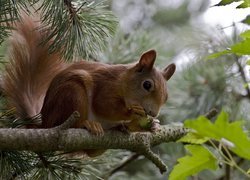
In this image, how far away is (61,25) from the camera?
1.38 meters

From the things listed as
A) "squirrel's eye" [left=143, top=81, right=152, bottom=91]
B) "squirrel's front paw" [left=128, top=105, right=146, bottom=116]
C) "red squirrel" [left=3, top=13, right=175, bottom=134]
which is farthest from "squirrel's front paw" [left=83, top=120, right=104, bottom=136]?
"squirrel's eye" [left=143, top=81, right=152, bottom=91]

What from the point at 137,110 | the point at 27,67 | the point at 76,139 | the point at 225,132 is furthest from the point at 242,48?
the point at 27,67

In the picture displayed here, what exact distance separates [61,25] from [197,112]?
1.37m

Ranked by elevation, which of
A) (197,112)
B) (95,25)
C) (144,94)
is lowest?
(197,112)

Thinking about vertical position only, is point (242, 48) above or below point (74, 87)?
above

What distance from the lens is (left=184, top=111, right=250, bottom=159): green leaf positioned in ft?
2.18

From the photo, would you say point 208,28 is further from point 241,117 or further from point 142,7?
point 142,7

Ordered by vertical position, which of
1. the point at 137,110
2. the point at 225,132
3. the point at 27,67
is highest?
the point at 225,132

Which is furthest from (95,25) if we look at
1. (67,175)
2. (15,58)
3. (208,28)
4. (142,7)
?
(142,7)

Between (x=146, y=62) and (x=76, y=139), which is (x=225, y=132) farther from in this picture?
(x=146, y=62)

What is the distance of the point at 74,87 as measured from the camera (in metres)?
1.60

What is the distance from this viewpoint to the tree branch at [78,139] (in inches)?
46.5

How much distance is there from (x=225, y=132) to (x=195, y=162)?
0.10 meters

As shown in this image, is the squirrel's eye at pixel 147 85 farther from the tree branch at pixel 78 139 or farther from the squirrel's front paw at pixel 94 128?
the squirrel's front paw at pixel 94 128
